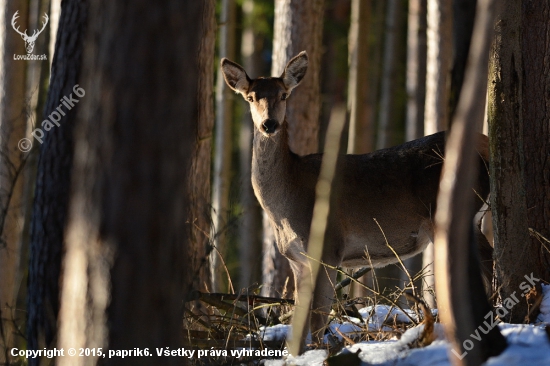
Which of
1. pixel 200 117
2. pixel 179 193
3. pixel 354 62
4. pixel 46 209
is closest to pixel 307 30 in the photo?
pixel 200 117

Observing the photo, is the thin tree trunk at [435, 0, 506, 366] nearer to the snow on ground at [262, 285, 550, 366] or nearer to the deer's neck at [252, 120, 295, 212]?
the snow on ground at [262, 285, 550, 366]

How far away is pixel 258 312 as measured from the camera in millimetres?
6617

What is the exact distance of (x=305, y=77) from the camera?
9.26m

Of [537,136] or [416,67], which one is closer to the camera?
[537,136]

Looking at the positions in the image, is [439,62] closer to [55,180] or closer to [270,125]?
[270,125]

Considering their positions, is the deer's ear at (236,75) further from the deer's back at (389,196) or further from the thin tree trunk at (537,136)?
the thin tree trunk at (537,136)

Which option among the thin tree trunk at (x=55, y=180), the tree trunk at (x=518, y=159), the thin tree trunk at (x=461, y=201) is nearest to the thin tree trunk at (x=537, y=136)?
the tree trunk at (x=518, y=159)

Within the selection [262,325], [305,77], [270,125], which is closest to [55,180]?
[262,325]

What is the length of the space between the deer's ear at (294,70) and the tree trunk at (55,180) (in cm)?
290

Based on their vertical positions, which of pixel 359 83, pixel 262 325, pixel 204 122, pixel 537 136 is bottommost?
pixel 262 325

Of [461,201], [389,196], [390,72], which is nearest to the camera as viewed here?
[461,201]

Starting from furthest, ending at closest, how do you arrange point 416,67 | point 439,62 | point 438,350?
point 416,67 < point 439,62 < point 438,350

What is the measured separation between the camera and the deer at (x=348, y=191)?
6.73m

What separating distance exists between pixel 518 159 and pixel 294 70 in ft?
9.64
